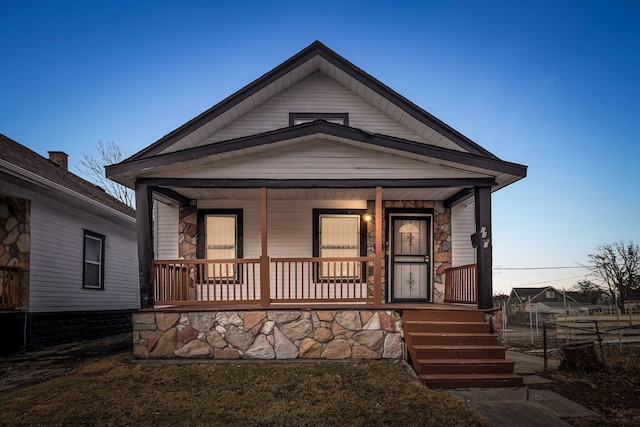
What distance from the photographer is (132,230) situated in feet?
46.2

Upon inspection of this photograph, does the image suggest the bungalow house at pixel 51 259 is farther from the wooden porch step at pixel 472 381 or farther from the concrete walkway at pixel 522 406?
the concrete walkway at pixel 522 406

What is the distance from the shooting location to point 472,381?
230 inches

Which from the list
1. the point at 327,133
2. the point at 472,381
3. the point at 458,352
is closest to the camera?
the point at 472,381

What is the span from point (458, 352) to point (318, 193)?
434 cm

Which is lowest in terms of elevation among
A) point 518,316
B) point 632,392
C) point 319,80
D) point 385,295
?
point 518,316

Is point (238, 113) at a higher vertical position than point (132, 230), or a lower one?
higher

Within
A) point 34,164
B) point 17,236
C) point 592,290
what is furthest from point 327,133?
point 592,290

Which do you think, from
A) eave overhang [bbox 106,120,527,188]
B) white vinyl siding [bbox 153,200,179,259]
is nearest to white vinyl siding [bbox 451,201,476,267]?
eave overhang [bbox 106,120,527,188]

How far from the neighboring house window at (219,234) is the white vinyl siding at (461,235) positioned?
16.1ft

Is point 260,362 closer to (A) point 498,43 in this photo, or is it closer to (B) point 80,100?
(A) point 498,43

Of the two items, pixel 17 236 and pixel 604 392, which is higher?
pixel 17 236

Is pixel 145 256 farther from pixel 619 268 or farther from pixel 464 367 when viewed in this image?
pixel 619 268

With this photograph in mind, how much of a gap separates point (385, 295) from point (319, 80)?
17.3 ft

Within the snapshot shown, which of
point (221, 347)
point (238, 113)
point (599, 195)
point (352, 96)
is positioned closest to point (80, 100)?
point (238, 113)
